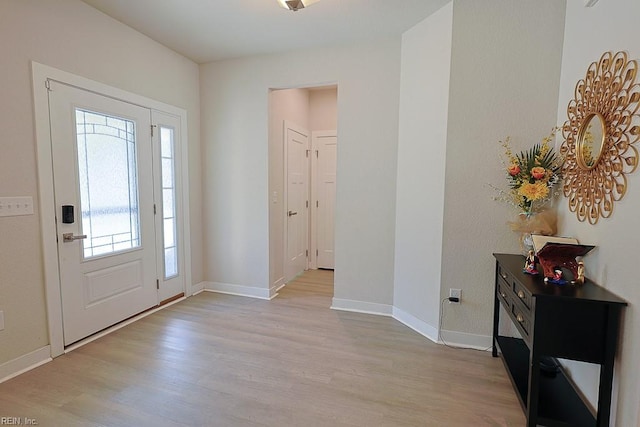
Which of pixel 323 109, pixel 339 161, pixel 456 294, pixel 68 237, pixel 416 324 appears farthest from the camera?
pixel 323 109

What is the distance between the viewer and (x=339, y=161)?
130 inches

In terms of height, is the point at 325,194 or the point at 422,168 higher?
the point at 422,168

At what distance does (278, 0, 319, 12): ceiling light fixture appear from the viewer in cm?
237

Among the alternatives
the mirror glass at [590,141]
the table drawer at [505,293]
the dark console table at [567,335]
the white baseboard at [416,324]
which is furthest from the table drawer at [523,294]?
the white baseboard at [416,324]

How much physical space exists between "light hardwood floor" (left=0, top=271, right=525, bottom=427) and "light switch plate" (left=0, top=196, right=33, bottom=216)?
44.3 inches

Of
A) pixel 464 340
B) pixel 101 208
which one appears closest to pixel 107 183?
pixel 101 208

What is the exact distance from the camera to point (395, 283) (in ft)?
10.5

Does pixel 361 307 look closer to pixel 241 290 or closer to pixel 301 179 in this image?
pixel 241 290

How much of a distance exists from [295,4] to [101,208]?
2350 mm

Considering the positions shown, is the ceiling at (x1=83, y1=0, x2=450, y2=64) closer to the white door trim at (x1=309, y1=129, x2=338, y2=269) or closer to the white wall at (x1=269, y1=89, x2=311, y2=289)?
the white wall at (x1=269, y1=89, x2=311, y2=289)

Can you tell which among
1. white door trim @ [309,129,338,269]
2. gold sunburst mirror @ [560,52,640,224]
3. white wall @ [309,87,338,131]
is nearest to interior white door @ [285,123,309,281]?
white door trim @ [309,129,338,269]

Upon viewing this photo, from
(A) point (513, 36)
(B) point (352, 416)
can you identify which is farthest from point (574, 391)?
(A) point (513, 36)

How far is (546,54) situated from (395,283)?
2.27 meters

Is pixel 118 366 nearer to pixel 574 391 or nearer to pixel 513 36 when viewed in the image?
pixel 574 391
